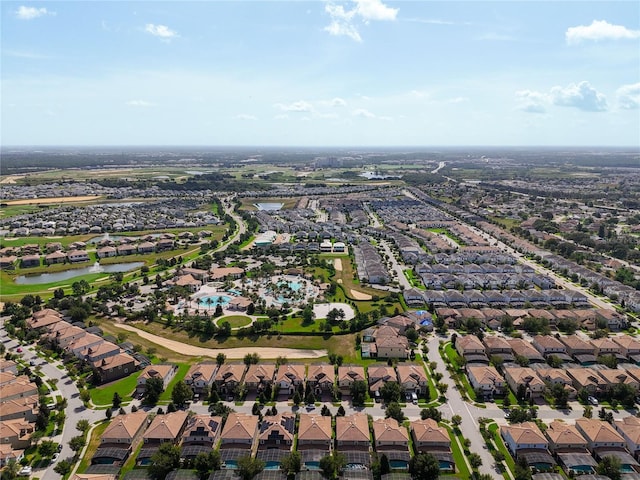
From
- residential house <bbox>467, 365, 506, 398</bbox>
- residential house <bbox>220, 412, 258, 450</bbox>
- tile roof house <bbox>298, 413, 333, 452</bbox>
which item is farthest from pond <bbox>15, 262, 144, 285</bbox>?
residential house <bbox>467, 365, 506, 398</bbox>

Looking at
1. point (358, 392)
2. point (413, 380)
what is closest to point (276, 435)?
point (358, 392)

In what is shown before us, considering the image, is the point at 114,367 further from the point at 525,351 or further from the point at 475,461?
the point at 525,351

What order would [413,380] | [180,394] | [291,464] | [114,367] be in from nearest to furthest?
[291,464] < [180,394] < [413,380] < [114,367]

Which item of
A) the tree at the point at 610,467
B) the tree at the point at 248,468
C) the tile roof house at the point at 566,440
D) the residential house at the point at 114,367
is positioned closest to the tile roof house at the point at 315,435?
the tree at the point at 248,468

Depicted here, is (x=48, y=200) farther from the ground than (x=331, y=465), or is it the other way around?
(x=48, y=200)

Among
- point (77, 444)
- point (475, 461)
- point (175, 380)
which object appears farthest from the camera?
point (175, 380)

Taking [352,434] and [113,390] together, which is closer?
[352,434]

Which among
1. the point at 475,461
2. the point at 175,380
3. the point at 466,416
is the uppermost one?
the point at 475,461
